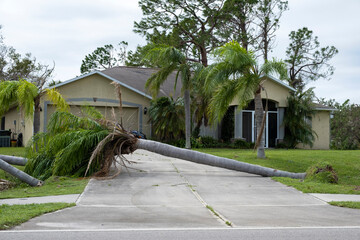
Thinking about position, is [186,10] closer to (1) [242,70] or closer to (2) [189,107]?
(2) [189,107]

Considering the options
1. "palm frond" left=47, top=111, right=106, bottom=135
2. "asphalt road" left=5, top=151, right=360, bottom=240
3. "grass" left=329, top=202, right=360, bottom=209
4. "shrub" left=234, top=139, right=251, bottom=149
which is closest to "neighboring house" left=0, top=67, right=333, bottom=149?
"shrub" left=234, top=139, right=251, bottom=149

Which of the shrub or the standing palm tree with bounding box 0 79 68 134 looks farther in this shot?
the shrub

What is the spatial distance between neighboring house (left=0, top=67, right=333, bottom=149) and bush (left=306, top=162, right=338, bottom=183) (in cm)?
949

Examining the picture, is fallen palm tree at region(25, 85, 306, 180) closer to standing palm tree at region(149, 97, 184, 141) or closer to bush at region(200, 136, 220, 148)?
standing palm tree at region(149, 97, 184, 141)

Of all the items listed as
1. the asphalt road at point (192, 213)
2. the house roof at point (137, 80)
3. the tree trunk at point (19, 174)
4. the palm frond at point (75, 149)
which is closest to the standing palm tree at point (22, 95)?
the palm frond at point (75, 149)

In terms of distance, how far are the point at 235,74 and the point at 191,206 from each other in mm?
8288

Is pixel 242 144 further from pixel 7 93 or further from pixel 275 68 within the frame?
pixel 7 93

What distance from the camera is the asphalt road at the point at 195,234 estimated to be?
19.4 ft

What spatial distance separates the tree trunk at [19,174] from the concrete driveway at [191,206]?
1.85m

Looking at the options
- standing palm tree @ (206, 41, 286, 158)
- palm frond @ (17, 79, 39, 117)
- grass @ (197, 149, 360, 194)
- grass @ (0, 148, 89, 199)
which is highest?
standing palm tree @ (206, 41, 286, 158)

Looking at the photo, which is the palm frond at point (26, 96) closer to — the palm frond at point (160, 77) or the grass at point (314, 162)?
the palm frond at point (160, 77)

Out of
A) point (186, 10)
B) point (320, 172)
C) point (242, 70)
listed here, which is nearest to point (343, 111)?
point (186, 10)

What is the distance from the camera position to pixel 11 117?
90.5ft

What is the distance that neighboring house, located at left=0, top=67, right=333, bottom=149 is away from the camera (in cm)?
2283
